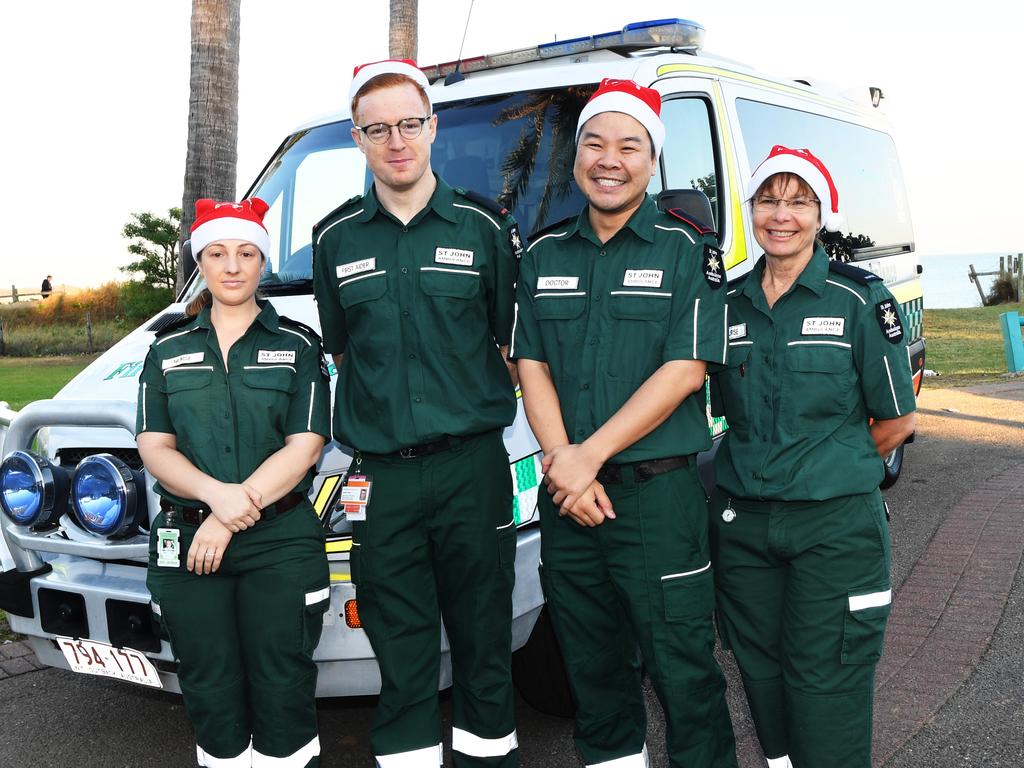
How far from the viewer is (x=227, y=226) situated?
294 cm

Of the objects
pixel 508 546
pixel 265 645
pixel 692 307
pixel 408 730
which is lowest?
pixel 408 730

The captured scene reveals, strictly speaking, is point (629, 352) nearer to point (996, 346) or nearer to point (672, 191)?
point (672, 191)

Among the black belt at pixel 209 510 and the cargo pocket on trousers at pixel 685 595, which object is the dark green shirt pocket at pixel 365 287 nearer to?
the black belt at pixel 209 510

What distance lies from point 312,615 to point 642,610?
0.95 metres

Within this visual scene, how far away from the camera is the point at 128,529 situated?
3.11 metres

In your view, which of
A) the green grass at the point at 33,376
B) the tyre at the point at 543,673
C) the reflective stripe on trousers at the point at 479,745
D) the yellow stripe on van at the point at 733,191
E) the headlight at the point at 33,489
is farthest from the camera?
the green grass at the point at 33,376

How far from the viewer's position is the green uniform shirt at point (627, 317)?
270 cm

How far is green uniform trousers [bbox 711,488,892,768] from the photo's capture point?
8.52 ft

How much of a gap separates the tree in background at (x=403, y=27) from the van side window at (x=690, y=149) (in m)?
7.22

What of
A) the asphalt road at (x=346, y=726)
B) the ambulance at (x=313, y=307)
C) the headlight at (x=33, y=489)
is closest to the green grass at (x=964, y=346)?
the ambulance at (x=313, y=307)

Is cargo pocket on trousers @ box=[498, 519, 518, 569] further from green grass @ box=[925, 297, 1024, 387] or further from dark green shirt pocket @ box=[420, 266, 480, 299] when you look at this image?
green grass @ box=[925, 297, 1024, 387]

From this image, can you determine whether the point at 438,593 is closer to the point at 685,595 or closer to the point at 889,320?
the point at 685,595

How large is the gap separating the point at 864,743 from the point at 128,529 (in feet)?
7.55

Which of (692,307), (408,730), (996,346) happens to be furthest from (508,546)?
(996,346)
